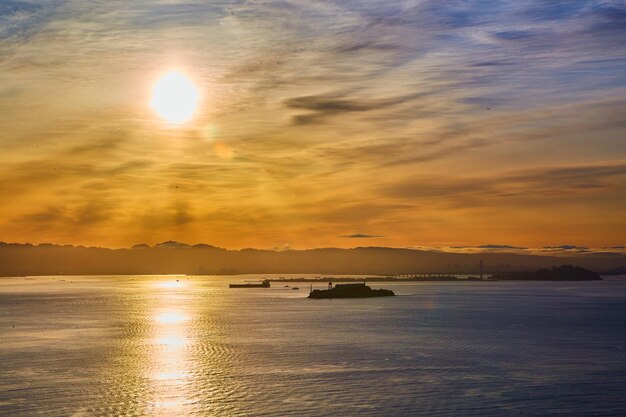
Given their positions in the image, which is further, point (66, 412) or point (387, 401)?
point (387, 401)

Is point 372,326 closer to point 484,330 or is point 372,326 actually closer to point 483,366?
point 484,330

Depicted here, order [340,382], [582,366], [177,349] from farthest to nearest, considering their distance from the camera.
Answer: [177,349]
[582,366]
[340,382]

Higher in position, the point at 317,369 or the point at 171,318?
the point at 171,318

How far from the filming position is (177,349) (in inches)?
3342

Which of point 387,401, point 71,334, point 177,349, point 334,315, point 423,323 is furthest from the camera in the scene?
point 334,315

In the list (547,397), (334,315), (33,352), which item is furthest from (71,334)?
(547,397)

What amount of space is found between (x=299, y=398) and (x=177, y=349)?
3846cm

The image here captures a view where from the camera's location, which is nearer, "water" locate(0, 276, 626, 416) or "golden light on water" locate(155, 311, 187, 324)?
"water" locate(0, 276, 626, 416)

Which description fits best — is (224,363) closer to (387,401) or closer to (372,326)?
(387,401)

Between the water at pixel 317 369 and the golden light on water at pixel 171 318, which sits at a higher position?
the golden light on water at pixel 171 318

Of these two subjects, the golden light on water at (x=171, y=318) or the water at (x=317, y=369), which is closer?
the water at (x=317, y=369)

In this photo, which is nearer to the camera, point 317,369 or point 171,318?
point 317,369

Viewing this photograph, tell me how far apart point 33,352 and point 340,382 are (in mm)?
40858

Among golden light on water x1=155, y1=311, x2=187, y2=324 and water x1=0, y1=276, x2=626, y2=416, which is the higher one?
golden light on water x1=155, y1=311, x2=187, y2=324
